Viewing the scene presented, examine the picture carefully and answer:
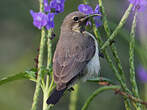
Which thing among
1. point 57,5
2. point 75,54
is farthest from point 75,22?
point 57,5

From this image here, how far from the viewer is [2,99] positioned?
824 centimetres

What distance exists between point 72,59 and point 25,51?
541 cm

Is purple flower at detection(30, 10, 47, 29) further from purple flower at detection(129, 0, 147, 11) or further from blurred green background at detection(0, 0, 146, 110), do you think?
blurred green background at detection(0, 0, 146, 110)

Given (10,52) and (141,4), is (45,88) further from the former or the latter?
(10,52)

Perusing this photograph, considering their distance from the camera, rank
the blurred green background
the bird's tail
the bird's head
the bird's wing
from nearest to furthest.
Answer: the bird's tail, the bird's wing, the bird's head, the blurred green background

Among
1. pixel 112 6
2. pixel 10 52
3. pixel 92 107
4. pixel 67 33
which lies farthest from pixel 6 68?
pixel 67 33

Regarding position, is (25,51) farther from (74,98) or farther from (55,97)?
(55,97)

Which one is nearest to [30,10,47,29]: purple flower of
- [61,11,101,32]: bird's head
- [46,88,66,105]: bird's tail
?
[46,88,66,105]: bird's tail

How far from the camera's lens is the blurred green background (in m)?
8.32

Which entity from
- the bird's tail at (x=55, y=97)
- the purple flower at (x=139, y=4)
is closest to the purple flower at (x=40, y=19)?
the bird's tail at (x=55, y=97)

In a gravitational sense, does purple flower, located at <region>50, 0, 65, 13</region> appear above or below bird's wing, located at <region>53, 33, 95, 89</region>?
above

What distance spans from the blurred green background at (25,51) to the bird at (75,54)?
2598 mm

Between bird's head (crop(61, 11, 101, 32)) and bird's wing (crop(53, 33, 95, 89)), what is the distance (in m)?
0.20

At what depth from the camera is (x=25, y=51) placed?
9.98 metres
